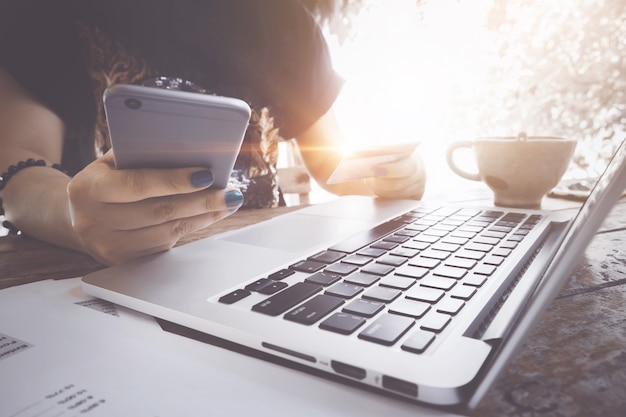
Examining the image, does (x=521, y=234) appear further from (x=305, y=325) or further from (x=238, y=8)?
(x=238, y=8)

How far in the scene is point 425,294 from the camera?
0.29 metres

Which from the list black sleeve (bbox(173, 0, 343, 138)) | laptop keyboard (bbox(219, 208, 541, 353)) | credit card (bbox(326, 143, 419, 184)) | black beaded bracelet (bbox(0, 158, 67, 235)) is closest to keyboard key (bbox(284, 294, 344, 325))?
laptop keyboard (bbox(219, 208, 541, 353))

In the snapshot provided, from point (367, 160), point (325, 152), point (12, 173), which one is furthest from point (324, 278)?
point (325, 152)

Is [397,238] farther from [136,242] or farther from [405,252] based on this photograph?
[136,242]

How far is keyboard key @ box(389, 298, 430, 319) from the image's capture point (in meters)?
0.26

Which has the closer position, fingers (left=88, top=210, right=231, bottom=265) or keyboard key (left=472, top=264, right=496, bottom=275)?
keyboard key (left=472, top=264, right=496, bottom=275)

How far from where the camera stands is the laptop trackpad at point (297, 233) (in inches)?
18.4

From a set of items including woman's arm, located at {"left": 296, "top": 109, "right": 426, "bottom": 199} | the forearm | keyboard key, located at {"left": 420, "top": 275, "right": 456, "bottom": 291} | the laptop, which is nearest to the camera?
the laptop

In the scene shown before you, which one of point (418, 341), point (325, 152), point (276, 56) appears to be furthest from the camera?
point (325, 152)

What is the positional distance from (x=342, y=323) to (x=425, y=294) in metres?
0.08

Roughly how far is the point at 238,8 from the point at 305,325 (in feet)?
3.30

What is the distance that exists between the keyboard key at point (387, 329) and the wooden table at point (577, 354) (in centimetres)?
5

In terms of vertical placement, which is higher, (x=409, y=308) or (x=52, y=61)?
(x=52, y=61)

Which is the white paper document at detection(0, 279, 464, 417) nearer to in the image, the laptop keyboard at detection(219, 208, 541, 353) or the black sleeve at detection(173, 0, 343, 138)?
the laptop keyboard at detection(219, 208, 541, 353)
